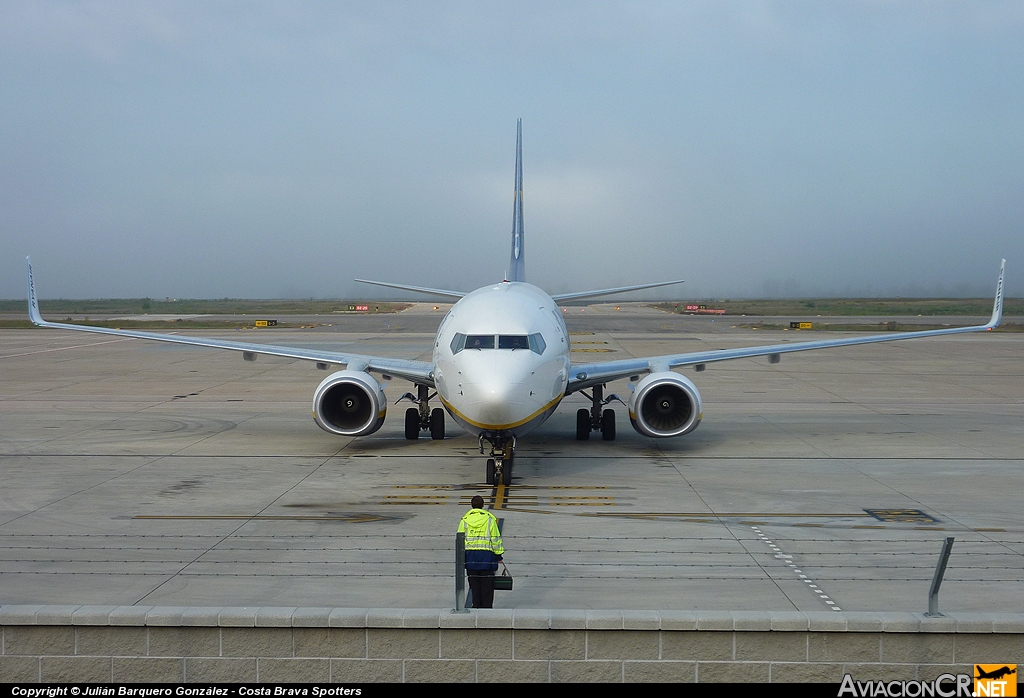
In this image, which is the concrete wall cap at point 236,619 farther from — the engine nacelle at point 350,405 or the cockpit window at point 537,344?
the engine nacelle at point 350,405

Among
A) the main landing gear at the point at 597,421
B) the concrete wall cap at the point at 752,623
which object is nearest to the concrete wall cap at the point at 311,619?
the concrete wall cap at the point at 752,623

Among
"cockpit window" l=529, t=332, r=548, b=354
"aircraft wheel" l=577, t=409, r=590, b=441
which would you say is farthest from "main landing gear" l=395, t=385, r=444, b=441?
"cockpit window" l=529, t=332, r=548, b=354

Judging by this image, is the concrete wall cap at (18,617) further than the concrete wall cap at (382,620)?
No

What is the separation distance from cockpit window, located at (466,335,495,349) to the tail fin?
959 centimetres

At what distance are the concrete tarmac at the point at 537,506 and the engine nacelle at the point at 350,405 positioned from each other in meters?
Result: 0.77

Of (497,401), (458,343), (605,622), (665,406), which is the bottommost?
(665,406)

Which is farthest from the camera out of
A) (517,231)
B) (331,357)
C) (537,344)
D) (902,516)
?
(517,231)

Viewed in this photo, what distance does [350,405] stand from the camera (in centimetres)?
2120

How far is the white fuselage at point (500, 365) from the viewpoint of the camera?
634 inches

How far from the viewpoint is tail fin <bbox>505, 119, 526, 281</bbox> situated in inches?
1064

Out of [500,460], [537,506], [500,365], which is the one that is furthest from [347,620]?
[500,460]

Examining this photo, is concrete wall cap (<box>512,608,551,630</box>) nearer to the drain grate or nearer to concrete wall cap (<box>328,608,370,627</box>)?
concrete wall cap (<box>328,608,370,627</box>)

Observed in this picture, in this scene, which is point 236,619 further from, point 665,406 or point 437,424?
point 437,424

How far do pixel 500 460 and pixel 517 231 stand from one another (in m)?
12.5
